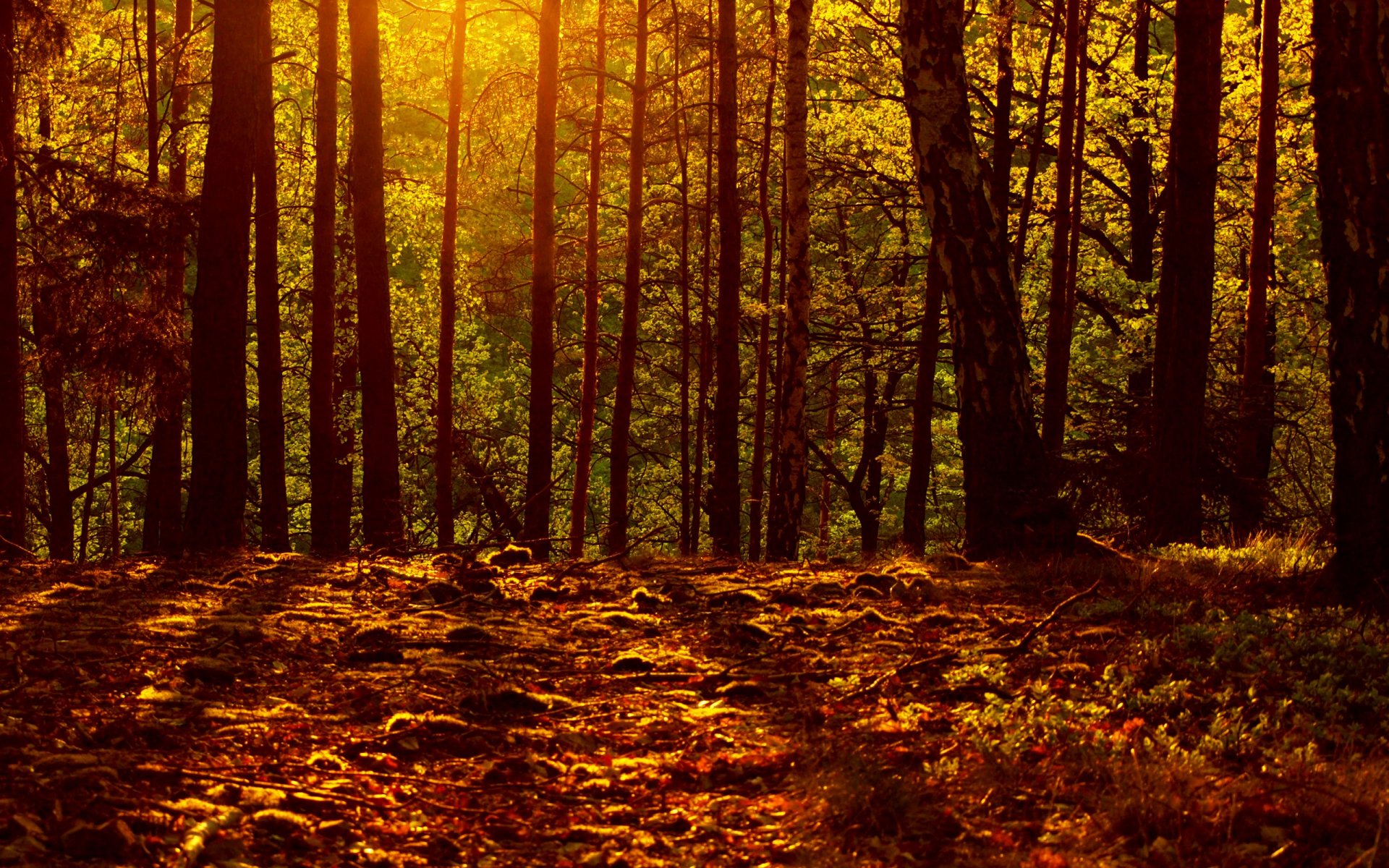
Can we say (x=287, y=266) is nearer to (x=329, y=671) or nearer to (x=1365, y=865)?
(x=329, y=671)

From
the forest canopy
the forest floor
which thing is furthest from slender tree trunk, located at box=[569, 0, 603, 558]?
the forest floor

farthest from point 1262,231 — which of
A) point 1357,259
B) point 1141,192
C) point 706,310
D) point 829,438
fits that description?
point 829,438

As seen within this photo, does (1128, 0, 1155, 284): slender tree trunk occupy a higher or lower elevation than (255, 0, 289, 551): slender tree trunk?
higher

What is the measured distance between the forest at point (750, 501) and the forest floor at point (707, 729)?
3 cm

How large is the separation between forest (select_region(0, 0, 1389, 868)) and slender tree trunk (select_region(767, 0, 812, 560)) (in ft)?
0.19

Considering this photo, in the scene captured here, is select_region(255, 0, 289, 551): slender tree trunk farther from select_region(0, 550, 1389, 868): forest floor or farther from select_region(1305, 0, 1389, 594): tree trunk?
select_region(1305, 0, 1389, 594): tree trunk

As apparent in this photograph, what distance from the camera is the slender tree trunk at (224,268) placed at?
36.2 feet

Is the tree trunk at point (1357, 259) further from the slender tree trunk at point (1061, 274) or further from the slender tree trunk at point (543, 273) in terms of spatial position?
the slender tree trunk at point (1061, 274)

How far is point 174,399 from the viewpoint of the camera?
1279cm

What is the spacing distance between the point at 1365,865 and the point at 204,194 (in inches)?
428

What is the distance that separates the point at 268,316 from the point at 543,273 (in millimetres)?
4167

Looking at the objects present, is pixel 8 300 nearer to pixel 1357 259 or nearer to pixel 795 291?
pixel 795 291

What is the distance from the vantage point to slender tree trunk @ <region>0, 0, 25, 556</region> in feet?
Answer: 37.6

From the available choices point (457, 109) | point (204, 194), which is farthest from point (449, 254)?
point (204, 194)
